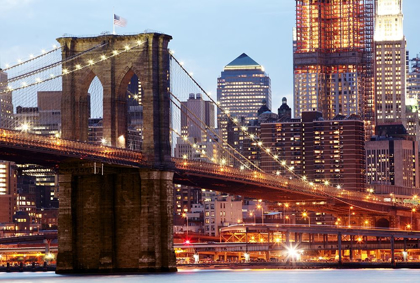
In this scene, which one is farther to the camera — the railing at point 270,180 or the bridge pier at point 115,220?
the railing at point 270,180

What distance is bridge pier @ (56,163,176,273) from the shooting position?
9475 cm

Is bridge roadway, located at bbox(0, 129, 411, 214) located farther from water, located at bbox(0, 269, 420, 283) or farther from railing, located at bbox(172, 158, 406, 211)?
water, located at bbox(0, 269, 420, 283)

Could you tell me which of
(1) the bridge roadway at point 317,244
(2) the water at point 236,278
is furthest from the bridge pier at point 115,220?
(1) the bridge roadway at point 317,244

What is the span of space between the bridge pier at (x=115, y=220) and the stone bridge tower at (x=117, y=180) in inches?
2.9

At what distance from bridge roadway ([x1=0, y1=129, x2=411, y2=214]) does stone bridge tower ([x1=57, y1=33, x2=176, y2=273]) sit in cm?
197

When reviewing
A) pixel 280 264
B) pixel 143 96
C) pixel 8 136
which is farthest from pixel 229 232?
pixel 8 136

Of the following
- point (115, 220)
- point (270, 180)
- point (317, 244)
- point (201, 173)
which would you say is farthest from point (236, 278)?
point (317, 244)

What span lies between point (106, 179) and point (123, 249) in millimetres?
5394

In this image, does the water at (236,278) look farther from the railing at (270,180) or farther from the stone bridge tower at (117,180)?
the railing at (270,180)

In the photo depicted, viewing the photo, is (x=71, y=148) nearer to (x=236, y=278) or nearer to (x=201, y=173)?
(x=201, y=173)

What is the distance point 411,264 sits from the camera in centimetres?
13112

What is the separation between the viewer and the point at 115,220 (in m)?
Result: 96.1

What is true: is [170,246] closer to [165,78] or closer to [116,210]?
[116,210]

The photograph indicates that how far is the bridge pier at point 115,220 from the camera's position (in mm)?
94750
